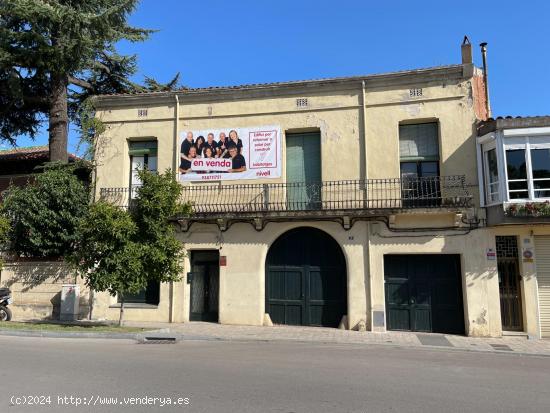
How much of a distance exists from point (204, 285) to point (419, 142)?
882 cm

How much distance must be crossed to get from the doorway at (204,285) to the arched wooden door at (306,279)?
1.90 m

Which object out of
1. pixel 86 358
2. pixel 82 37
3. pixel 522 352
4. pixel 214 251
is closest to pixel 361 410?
pixel 86 358

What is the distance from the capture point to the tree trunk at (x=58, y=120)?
19.0m

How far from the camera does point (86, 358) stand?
910cm

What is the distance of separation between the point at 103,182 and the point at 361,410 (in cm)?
1438

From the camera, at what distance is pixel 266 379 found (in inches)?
291

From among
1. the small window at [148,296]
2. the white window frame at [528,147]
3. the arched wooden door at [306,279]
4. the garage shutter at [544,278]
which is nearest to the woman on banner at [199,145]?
the arched wooden door at [306,279]

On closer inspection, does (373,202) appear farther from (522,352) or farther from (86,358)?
(86,358)

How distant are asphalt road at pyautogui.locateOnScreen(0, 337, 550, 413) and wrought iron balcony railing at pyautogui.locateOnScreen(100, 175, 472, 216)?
516 centimetres

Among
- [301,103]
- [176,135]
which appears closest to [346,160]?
[301,103]

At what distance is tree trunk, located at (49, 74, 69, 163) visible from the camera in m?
19.0

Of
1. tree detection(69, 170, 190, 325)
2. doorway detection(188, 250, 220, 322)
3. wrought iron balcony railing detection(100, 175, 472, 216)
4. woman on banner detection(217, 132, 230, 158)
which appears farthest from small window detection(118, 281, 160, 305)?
woman on banner detection(217, 132, 230, 158)

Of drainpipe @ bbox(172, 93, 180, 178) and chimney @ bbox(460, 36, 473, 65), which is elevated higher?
chimney @ bbox(460, 36, 473, 65)

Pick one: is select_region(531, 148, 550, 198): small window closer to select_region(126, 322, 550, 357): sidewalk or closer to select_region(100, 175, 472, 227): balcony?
select_region(100, 175, 472, 227): balcony
